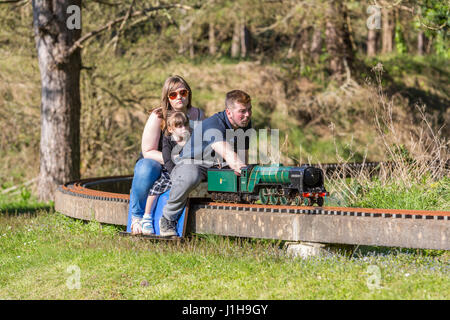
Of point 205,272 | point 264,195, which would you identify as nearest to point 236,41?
point 264,195

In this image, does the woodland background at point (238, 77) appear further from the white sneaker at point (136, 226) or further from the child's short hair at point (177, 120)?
the white sneaker at point (136, 226)

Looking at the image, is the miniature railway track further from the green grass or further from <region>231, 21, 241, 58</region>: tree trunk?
<region>231, 21, 241, 58</region>: tree trunk

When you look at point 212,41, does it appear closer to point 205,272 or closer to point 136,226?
point 136,226

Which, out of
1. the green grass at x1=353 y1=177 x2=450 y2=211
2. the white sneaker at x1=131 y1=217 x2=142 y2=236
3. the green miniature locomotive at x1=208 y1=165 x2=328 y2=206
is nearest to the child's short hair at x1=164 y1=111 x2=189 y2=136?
the green miniature locomotive at x1=208 y1=165 x2=328 y2=206

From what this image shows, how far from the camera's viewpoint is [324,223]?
5320 millimetres

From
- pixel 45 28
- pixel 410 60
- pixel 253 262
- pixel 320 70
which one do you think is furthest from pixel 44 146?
pixel 410 60

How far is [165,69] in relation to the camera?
49.9ft

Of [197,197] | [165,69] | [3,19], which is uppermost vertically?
[3,19]

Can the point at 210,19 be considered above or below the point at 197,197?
above

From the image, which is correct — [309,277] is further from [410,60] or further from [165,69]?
[410,60]

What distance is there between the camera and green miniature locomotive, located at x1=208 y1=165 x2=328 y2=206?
5553mm

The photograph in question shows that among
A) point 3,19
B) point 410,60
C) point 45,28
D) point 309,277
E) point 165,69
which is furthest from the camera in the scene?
point 410,60
